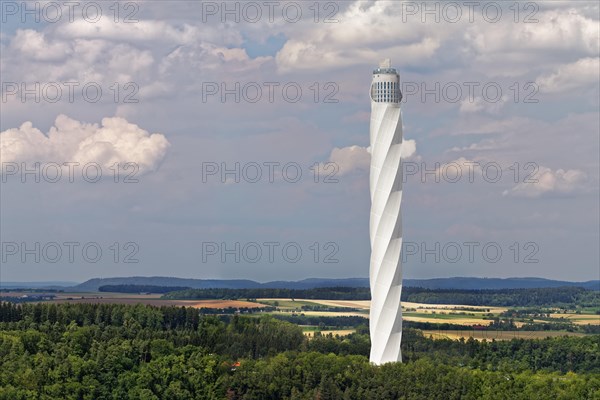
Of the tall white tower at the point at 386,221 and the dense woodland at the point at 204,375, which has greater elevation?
the tall white tower at the point at 386,221

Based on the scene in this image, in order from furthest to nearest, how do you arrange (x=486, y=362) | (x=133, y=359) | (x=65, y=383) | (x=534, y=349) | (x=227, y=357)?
(x=534, y=349) → (x=486, y=362) → (x=227, y=357) → (x=133, y=359) → (x=65, y=383)

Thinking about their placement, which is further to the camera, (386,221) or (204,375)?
(386,221)

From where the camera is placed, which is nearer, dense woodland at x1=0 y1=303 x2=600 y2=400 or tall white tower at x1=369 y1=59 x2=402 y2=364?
dense woodland at x1=0 y1=303 x2=600 y2=400

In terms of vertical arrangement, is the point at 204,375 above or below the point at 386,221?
below

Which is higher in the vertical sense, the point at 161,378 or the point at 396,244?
the point at 396,244

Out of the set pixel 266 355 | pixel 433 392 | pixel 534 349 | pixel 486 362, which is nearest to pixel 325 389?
pixel 433 392

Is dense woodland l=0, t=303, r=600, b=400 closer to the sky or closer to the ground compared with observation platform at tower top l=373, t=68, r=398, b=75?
closer to the ground

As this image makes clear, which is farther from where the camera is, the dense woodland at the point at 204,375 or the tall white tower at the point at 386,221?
the tall white tower at the point at 386,221

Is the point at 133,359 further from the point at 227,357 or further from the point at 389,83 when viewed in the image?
the point at 389,83
